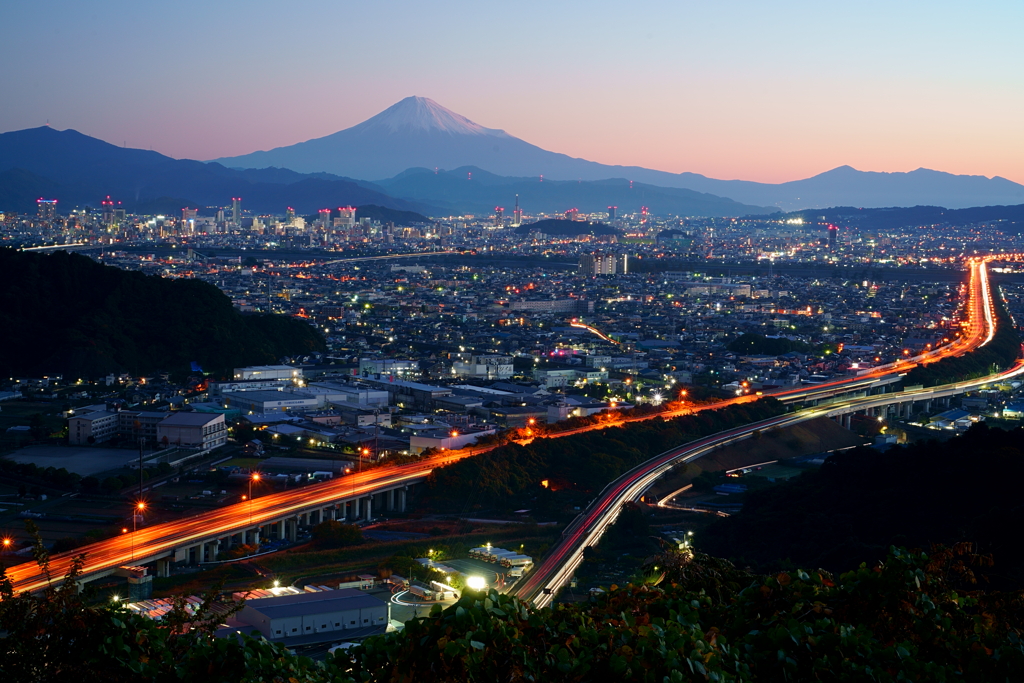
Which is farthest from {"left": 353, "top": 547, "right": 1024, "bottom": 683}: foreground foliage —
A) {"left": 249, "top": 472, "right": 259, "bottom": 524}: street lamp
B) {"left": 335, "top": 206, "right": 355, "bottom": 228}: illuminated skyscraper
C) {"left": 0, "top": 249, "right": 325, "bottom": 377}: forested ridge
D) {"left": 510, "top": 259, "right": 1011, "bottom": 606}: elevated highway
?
{"left": 335, "top": 206, "right": 355, "bottom": 228}: illuminated skyscraper

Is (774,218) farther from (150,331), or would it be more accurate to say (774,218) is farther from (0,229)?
(150,331)

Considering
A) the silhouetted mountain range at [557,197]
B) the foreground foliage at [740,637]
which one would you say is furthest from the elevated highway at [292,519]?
the silhouetted mountain range at [557,197]

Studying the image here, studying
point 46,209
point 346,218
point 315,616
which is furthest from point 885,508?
point 46,209

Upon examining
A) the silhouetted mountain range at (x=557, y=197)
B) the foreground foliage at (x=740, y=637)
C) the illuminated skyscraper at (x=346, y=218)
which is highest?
the silhouetted mountain range at (x=557, y=197)

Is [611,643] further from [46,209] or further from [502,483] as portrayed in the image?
[46,209]

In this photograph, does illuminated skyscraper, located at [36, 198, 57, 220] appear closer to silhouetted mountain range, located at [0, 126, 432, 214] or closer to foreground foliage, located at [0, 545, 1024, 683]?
silhouetted mountain range, located at [0, 126, 432, 214]

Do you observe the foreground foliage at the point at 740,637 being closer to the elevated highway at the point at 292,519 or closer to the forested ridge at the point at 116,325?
the elevated highway at the point at 292,519
